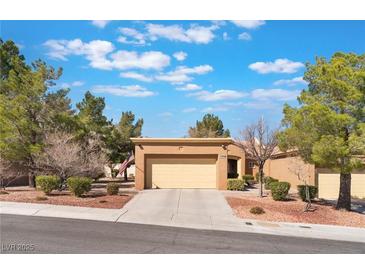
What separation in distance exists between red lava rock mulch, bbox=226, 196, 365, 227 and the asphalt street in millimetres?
3690

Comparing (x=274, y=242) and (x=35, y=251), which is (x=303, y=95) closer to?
(x=274, y=242)

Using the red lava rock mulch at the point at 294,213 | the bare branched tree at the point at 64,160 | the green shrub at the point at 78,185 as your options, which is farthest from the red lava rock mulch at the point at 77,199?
the red lava rock mulch at the point at 294,213

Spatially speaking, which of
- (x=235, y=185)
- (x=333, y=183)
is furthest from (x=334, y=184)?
(x=235, y=185)

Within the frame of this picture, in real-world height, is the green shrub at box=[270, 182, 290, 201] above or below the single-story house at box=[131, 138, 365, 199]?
below

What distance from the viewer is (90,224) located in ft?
42.5

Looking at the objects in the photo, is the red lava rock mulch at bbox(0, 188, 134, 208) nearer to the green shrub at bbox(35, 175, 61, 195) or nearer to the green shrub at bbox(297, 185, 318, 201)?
the green shrub at bbox(35, 175, 61, 195)

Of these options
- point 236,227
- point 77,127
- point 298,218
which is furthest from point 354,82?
point 77,127

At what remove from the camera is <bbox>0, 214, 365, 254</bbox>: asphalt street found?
31.4ft

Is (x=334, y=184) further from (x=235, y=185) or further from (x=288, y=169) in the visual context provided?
(x=235, y=185)

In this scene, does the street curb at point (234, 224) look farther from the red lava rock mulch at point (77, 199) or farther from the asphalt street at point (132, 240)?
the red lava rock mulch at point (77, 199)

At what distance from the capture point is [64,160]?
67.5 feet

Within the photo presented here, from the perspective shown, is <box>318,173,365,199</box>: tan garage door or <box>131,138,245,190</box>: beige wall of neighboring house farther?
<box>131,138,245,190</box>: beige wall of neighboring house

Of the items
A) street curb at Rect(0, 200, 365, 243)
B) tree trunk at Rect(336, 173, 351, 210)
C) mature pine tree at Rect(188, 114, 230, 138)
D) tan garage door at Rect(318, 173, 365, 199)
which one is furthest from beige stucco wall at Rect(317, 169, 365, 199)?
mature pine tree at Rect(188, 114, 230, 138)

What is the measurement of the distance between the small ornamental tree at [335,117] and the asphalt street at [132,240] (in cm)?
529
